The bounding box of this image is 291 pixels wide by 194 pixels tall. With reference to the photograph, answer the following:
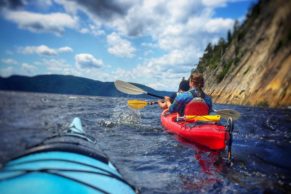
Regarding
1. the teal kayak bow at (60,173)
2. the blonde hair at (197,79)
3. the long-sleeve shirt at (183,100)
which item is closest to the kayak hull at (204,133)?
the long-sleeve shirt at (183,100)

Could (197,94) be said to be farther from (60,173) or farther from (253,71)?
(253,71)

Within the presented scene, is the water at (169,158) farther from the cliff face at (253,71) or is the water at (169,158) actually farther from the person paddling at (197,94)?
the cliff face at (253,71)

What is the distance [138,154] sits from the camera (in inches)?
210

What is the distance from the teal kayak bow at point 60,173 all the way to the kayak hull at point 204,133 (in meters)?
3.02

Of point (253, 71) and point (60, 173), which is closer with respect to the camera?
point (60, 173)

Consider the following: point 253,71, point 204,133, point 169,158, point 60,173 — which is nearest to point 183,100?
point 204,133

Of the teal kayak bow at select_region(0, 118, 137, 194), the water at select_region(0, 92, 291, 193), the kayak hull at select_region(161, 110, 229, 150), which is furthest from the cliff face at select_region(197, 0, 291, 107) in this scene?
the teal kayak bow at select_region(0, 118, 137, 194)

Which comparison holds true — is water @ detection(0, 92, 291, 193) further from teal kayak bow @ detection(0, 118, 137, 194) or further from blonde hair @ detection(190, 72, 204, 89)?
blonde hair @ detection(190, 72, 204, 89)

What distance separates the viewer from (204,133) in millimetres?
5844

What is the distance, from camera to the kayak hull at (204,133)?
217 inches

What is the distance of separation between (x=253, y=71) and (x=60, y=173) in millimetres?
33885

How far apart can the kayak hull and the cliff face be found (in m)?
12.1

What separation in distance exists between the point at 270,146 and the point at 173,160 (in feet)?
10.2

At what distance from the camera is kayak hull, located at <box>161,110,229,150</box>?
5.52m
